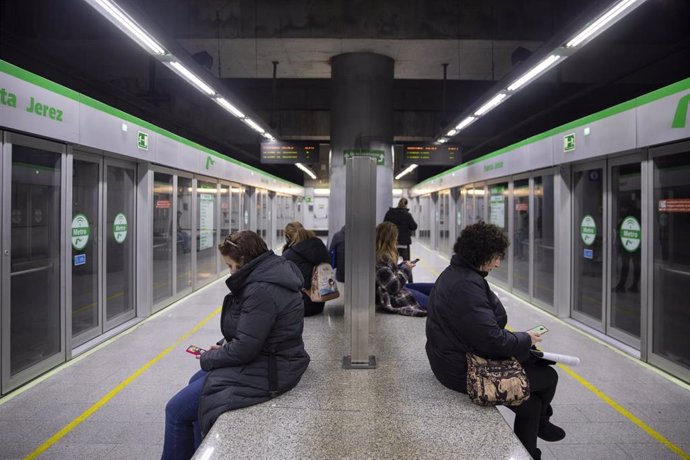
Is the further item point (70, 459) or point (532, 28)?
point (532, 28)

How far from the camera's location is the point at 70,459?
116 inches

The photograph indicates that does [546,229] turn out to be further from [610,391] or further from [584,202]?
[610,391]

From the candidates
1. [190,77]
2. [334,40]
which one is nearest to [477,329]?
[190,77]

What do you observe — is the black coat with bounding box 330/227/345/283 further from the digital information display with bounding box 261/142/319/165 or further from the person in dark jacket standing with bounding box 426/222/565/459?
the digital information display with bounding box 261/142/319/165

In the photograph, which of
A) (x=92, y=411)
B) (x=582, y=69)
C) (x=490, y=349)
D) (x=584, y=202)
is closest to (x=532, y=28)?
(x=584, y=202)

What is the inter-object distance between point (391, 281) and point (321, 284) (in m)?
0.73

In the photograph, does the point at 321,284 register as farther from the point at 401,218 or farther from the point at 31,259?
the point at 401,218

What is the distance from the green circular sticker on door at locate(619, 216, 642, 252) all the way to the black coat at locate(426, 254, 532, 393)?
3.36 metres

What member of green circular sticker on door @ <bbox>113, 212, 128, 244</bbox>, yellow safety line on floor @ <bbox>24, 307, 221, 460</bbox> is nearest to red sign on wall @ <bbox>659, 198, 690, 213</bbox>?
yellow safety line on floor @ <bbox>24, 307, 221, 460</bbox>

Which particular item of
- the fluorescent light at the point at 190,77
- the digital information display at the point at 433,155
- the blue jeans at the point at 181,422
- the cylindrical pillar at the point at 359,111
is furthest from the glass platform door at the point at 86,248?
the digital information display at the point at 433,155

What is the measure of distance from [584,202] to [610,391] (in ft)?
10.4

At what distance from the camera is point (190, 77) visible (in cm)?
532

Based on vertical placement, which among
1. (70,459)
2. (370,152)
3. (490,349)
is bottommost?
(70,459)

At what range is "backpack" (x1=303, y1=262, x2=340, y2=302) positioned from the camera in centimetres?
466
